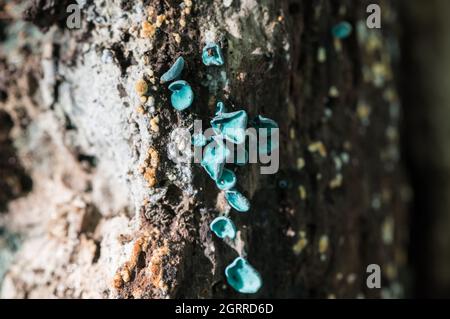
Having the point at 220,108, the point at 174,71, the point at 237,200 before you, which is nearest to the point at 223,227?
the point at 237,200

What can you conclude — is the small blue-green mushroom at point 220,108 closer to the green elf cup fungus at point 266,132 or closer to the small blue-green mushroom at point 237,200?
the green elf cup fungus at point 266,132

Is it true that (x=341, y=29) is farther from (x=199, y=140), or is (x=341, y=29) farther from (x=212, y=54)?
(x=199, y=140)

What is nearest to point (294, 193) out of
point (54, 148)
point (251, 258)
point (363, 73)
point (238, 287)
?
point (251, 258)

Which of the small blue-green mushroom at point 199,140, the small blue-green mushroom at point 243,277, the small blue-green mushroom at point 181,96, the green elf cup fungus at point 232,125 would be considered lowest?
the small blue-green mushroom at point 243,277

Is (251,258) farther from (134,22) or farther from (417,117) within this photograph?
(417,117)

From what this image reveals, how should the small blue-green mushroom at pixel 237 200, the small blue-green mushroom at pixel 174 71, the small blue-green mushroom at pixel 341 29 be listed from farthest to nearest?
1. the small blue-green mushroom at pixel 341 29
2. the small blue-green mushroom at pixel 237 200
3. the small blue-green mushroom at pixel 174 71

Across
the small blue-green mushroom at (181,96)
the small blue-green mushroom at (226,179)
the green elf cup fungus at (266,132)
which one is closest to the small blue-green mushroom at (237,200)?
the small blue-green mushroom at (226,179)
